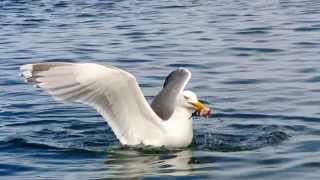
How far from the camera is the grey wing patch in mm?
10617

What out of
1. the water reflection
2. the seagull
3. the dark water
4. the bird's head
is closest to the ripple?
the dark water

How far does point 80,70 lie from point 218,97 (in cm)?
396

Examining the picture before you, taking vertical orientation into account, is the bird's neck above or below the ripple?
above

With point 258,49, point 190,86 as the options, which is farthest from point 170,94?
point 258,49

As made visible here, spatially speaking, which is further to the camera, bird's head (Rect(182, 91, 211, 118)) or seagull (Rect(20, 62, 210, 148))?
bird's head (Rect(182, 91, 211, 118))

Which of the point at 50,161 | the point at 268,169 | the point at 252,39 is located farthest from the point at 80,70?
the point at 252,39

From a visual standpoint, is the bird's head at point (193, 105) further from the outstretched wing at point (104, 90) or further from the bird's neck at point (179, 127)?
the outstretched wing at point (104, 90)

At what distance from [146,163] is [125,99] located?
0.67 meters

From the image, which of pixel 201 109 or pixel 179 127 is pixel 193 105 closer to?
pixel 201 109

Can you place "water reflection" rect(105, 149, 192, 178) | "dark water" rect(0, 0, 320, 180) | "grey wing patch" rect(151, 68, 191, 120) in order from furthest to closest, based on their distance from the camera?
1. "grey wing patch" rect(151, 68, 191, 120)
2. "dark water" rect(0, 0, 320, 180)
3. "water reflection" rect(105, 149, 192, 178)

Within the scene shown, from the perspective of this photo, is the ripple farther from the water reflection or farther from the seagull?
the water reflection

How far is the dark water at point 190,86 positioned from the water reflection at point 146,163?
0.01 meters

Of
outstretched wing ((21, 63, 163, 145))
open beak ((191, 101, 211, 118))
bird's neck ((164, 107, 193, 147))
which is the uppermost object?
outstretched wing ((21, 63, 163, 145))

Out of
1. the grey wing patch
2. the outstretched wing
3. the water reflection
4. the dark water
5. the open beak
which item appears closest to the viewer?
the water reflection
